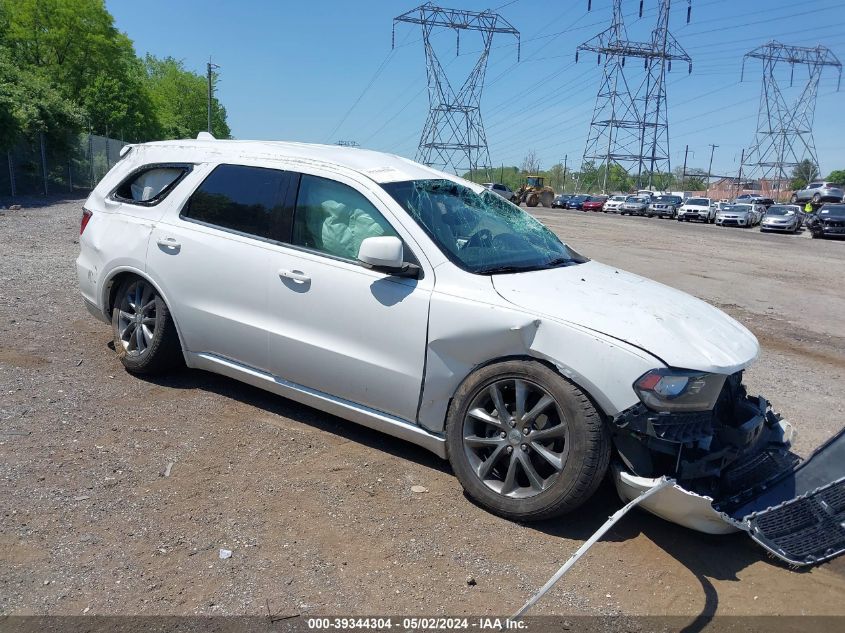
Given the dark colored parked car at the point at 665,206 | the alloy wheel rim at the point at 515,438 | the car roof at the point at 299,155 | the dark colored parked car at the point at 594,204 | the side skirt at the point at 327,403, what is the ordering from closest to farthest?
the alloy wheel rim at the point at 515,438, the side skirt at the point at 327,403, the car roof at the point at 299,155, the dark colored parked car at the point at 665,206, the dark colored parked car at the point at 594,204

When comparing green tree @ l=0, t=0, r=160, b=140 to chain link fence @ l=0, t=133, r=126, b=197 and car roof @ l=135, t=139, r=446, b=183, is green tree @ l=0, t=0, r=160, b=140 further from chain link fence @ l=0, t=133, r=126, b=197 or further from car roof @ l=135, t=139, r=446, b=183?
car roof @ l=135, t=139, r=446, b=183

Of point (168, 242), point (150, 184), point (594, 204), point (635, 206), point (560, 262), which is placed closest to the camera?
point (560, 262)

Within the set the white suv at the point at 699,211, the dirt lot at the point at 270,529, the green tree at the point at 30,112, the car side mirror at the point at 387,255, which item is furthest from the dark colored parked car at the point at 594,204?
the car side mirror at the point at 387,255

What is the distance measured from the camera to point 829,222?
31.9m

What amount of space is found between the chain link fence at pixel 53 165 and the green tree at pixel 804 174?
88260mm

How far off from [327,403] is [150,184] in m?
2.32

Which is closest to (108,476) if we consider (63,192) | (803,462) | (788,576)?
(788,576)

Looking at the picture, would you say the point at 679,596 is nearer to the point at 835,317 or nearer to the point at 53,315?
the point at 53,315

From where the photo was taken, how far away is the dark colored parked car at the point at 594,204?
59.6 meters

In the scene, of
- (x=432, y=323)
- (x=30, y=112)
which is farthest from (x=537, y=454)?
(x=30, y=112)

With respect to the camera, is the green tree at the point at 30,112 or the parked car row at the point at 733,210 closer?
the green tree at the point at 30,112

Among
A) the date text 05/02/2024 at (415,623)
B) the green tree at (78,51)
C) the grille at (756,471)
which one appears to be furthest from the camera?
the green tree at (78,51)

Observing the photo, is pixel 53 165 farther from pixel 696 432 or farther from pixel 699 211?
pixel 699 211

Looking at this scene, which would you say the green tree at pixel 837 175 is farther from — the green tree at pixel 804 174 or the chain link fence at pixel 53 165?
the chain link fence at pixel 53 165
